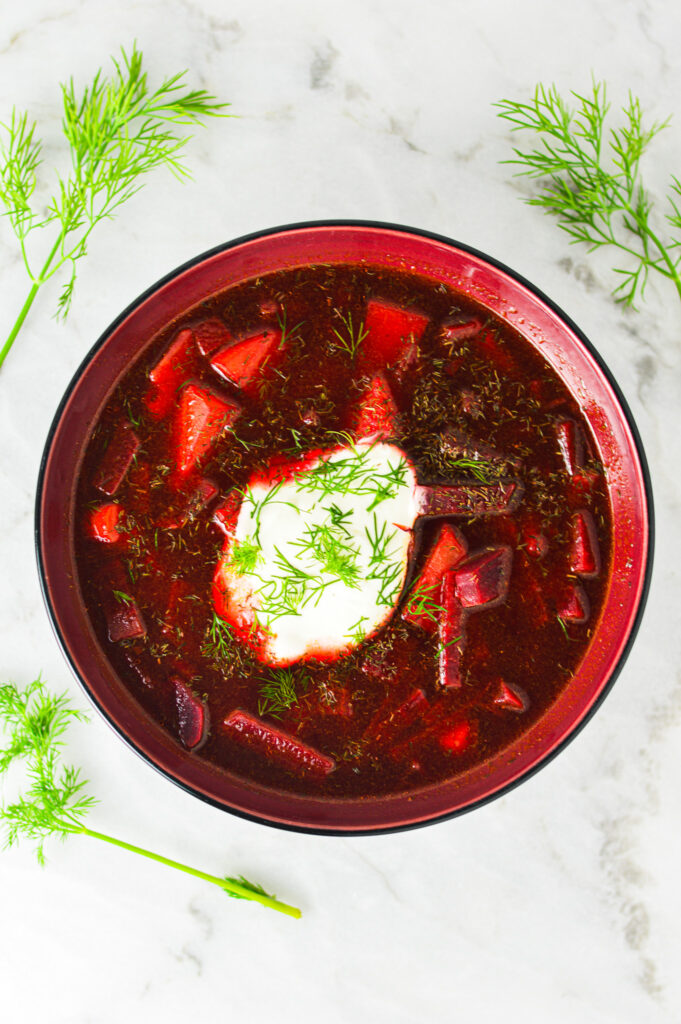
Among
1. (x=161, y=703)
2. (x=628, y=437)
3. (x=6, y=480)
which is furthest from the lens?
(x=6, y=480)

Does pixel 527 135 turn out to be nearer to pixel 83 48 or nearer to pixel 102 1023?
pixel 83 48

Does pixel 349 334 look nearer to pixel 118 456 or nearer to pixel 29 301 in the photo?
pixel 118 456

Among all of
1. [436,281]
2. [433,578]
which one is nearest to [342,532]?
[433,578]

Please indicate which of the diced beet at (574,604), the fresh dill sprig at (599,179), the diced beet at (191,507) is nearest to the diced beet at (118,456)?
the diced beet at (191,507)

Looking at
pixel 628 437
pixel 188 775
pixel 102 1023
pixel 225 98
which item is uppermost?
pixel 225 98

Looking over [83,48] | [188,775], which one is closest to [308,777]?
[188,775]

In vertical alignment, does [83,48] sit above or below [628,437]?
above
